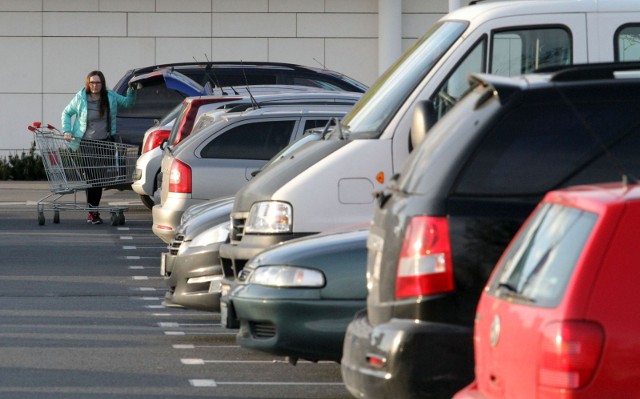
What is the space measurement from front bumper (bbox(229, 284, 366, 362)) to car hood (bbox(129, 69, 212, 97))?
1328 cm

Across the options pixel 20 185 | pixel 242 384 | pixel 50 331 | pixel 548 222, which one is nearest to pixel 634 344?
pixel 548 222

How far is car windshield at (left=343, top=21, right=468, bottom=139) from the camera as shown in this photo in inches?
334

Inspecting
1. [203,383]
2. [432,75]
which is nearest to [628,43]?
[432,75]

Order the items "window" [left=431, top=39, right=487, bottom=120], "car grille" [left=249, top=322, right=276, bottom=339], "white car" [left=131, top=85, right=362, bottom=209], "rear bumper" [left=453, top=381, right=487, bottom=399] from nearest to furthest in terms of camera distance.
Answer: "rear bumper" [left=453, top=381, right=487, bottom=399] < "car grille" [left=249, top=322, right=276, bottom=339] < "window" [left=431, top=39, right=487, bottom=120] < "white car" [left=131, top=85, right=362, bottom=209]

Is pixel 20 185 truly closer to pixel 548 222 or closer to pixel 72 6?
pixel 72 6

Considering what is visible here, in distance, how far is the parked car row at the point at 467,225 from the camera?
438cm

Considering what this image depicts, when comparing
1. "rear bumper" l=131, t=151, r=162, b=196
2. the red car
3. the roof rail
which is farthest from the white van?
"rear bumper" l=131, t=151, r=162, b=196

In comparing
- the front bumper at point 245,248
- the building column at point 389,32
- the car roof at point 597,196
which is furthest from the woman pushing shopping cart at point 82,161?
the car roof at point 597,196

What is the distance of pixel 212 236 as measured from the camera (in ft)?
34.7

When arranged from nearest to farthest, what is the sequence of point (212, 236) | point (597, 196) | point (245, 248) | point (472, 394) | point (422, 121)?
point (597, 196) → point (472, 394) → point (422, 121) → point (245, 248) → point (212, 236)

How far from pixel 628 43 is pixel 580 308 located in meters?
4.65

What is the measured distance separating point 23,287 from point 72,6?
17632mm

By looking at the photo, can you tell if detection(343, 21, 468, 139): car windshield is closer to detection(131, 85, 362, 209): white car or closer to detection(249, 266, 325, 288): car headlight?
detection(249, 266, 325, 288): car headlight

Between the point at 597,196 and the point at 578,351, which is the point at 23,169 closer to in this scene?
the point at 597,196
